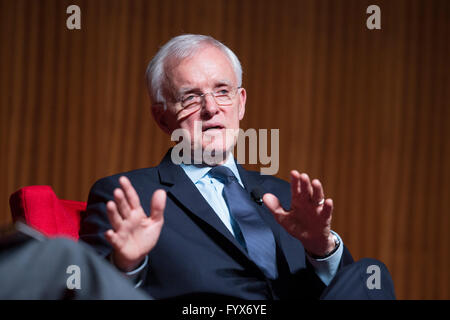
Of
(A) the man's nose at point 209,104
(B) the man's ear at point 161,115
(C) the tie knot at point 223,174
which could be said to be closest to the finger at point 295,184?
(C) the tie knot at point 223,174

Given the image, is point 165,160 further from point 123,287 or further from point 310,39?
point 310,39

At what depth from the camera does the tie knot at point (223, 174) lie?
156 centimetres

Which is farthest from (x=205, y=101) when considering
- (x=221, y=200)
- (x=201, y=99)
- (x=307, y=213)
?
(x=307, y=213)

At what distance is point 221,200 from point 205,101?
32 centimetres

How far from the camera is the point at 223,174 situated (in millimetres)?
1562

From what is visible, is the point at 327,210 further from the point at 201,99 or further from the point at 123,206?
the point at 201,99

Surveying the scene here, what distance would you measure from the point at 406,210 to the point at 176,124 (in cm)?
149

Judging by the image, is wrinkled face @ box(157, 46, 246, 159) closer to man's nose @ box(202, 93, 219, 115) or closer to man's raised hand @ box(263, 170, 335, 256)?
man's nose @ box(202, 93, 219, 115)

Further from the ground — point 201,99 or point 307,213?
point 201,99

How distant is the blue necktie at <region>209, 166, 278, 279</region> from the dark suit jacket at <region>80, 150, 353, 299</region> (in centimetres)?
2

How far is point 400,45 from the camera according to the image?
8.82 feet

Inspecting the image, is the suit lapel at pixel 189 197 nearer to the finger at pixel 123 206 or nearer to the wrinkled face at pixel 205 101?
the wrinkled face at pixel 205 101
